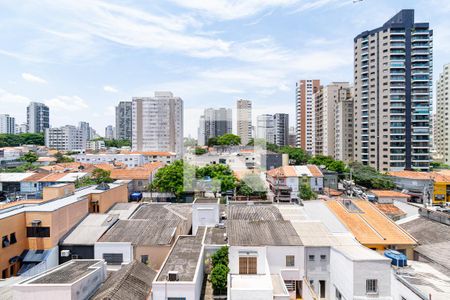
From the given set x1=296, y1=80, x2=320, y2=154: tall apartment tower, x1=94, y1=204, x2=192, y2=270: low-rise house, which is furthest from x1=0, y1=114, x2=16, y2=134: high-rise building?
x1=94, y1=204, x2=192, y2=270: low-rise house

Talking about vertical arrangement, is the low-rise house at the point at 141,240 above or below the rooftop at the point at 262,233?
below

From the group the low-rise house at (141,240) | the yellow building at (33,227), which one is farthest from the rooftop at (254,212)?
the yellow building at (33,227)

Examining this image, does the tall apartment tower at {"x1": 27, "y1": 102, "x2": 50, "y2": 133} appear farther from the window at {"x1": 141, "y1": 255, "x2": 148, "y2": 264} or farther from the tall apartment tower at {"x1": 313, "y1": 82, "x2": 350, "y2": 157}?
the window at {"x1": 141, "y1": 255, "x2": 148, "y2": 264}

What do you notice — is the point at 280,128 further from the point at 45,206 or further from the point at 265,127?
the point at 45,206

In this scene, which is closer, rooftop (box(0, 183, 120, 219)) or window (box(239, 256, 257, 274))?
window (box(239, 256, 257, 274))

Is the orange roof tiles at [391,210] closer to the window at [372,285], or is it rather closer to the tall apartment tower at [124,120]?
the window at [372,285]
